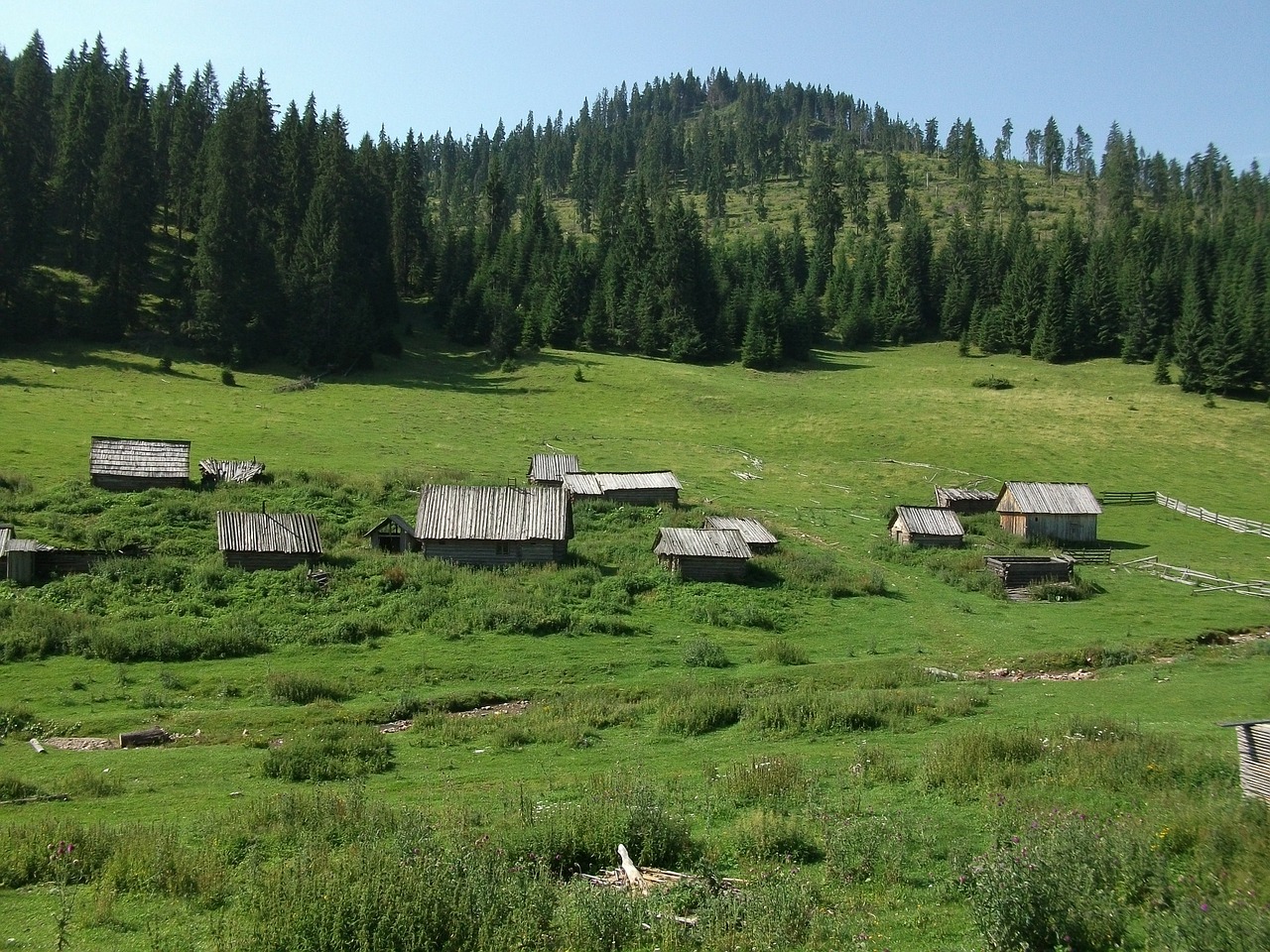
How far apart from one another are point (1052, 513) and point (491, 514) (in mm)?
31953

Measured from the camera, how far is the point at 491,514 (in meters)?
42.2

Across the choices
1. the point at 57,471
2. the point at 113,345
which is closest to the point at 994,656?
the point at 57,471

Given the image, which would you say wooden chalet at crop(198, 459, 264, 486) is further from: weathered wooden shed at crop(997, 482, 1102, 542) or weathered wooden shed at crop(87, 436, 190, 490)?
weathered wooden shed at crop(997, 482, 1102, 542)

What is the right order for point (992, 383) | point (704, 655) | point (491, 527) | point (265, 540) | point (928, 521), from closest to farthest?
point (704, 655)
point (265, 540)
point (491, 527)
point (928, 521)
point (992, 383)

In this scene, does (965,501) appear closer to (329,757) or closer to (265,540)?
(265,540)

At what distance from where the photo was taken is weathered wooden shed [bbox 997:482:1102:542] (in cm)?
5331

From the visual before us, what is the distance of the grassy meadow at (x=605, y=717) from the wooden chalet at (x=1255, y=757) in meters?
0.94

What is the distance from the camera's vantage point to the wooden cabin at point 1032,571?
43.5 metres

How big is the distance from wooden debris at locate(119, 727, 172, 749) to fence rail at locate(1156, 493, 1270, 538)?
58.4m

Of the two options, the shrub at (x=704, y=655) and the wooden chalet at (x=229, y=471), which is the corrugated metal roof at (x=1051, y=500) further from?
the wooden chalet at (x=229, y=471)

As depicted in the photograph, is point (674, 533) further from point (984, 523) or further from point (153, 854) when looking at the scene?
point (153, 854)

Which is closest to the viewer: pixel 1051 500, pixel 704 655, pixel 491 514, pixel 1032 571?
pixel 704 655

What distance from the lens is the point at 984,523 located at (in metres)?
55.2

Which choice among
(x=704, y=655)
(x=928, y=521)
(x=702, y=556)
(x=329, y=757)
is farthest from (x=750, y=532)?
(x=329, y=757)
